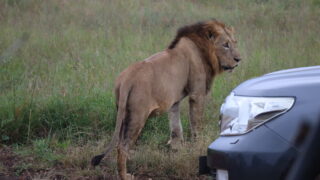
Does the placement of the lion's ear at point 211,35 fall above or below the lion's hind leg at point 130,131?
above

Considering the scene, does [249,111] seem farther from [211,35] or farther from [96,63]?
[96,63]

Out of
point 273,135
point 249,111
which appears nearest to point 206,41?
point 249,111

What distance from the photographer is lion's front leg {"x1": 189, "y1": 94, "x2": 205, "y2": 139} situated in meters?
5.68

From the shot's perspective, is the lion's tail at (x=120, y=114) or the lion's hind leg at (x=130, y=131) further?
the lion's hind leg at (x=130, y=131)

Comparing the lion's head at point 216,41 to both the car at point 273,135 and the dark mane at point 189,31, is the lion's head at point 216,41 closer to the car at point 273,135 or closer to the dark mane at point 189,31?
the dark mane at point 189,31

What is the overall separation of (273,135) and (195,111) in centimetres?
299

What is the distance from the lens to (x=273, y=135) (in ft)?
9.04

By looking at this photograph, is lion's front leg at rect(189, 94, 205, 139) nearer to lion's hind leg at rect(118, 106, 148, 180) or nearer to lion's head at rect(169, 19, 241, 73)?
lion's head at rect(169, 19, 241, 73)

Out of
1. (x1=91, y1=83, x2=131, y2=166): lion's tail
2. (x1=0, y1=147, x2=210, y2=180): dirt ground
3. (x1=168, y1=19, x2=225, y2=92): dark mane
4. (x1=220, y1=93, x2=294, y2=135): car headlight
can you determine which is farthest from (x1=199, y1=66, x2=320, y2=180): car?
(x1=168, y1=19, x2=225, y2=92): dark mane

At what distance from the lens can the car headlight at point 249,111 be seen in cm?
284

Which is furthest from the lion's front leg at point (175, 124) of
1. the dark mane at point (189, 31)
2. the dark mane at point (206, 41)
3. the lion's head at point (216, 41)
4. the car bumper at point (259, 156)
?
the car bumper at point (259, 156)

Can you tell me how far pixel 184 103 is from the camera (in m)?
6.71

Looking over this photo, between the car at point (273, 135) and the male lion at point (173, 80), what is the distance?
1704mm

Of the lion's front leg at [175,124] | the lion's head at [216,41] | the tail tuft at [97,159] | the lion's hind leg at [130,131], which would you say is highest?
the lion's head at [216,41]
